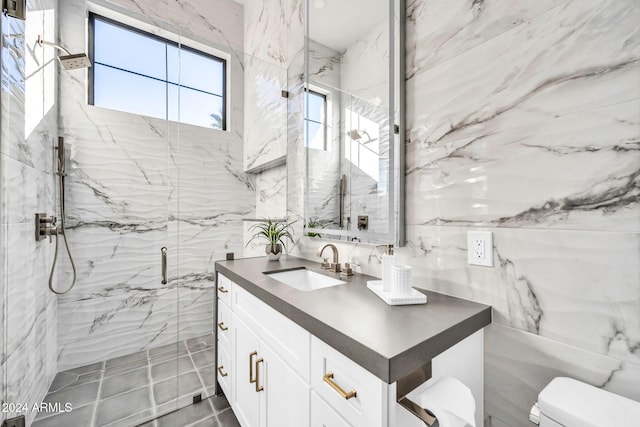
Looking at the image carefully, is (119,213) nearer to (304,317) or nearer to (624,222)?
(304,317)

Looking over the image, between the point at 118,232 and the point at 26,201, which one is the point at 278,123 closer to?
the point at 118,232

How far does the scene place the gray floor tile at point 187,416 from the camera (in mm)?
1503

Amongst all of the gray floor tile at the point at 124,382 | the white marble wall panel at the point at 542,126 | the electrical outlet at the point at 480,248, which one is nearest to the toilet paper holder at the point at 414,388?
the electrical outlet at the point at 480,248

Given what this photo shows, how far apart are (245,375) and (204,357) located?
709 mm

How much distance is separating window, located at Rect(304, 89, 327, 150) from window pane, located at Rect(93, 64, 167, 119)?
1.00m

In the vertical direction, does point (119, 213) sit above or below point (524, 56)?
below

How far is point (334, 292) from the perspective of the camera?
1066 millimetres

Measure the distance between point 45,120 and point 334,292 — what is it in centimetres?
191

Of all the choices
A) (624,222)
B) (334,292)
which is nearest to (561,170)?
(624,222)

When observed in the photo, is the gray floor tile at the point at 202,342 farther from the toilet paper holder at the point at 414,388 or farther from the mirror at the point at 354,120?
the toilet paper holder at the point at 414,388

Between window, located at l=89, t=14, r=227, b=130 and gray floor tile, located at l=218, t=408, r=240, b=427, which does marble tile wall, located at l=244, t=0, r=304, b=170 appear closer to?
window, located at l=89, t=14, r=227, b=130

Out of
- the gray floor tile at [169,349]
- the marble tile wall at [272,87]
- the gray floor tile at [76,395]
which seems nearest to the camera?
the gray floor tile at [76,395]

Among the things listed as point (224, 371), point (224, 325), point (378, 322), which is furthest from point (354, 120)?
point (224, 371)

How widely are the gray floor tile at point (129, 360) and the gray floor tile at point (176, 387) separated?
0.65 feet
